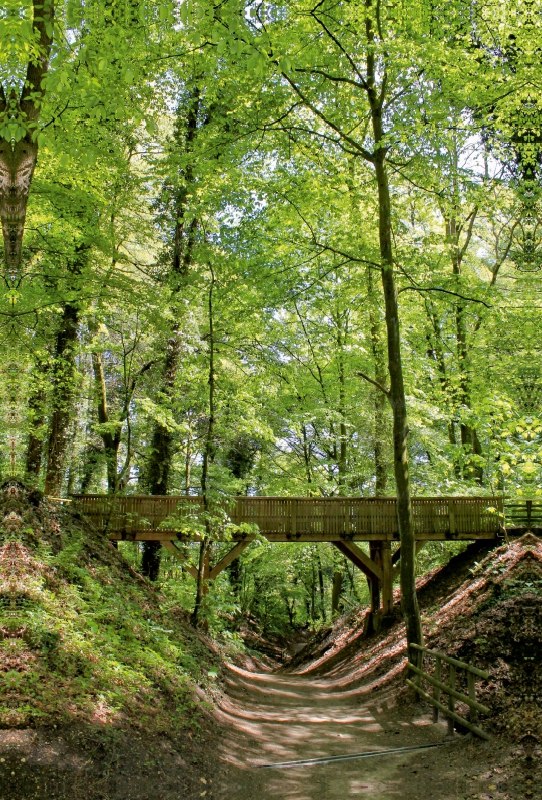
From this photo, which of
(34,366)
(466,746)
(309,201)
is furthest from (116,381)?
(466,746)

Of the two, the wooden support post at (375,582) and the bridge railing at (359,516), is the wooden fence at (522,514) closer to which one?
the bridge railing at (359,516)

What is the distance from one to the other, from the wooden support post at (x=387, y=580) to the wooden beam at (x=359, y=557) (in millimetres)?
155

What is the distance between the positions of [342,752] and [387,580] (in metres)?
7.67

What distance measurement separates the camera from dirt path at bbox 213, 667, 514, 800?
5402 millimetres

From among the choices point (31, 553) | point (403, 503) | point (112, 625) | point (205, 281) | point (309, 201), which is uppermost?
point (309, 201)

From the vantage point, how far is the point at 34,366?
12719 mm

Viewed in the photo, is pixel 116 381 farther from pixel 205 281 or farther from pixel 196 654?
pixel 196 654

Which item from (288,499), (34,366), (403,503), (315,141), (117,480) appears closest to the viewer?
(403,503)

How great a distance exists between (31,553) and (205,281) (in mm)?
6747

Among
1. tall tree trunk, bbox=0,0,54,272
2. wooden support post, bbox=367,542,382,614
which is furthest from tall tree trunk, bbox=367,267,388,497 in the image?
tall tree trunk, bbox=0,0,54,272

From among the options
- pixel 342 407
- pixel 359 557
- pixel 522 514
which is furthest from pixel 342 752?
pixel 342 407

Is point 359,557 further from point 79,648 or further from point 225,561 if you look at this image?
point 79,648

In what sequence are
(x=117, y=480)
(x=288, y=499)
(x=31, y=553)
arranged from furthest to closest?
(x=288, y=499) < (x=117, y=480) < (x=31, y=553)

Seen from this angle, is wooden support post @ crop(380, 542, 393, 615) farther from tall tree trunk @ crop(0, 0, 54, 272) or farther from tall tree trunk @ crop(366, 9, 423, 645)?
tall tree trunk @ crop(0, 0, 54, 272)
